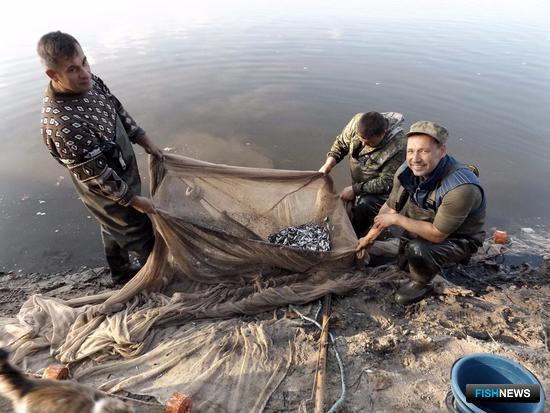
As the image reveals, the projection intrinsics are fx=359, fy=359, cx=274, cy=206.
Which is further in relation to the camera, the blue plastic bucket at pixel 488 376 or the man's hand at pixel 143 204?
the man's hand at pixel 143 204

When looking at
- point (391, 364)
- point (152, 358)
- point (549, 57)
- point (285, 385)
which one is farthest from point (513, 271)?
point (549, 57)

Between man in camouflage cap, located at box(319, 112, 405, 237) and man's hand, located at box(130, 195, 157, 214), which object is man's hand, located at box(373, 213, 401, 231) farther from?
man's hand, located at box(130, 195, 157, 214)

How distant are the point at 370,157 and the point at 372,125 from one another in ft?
1.49

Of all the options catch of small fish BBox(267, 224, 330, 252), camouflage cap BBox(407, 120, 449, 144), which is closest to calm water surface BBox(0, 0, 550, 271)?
Result: catch of small fish BBox(267, 224, 330, 252)

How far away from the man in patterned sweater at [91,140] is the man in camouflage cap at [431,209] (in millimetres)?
1887

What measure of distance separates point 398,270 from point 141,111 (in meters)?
5.83

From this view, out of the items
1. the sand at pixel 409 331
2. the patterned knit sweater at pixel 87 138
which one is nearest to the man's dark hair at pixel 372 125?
the sand at pixel 409 331

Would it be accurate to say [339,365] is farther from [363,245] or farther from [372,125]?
[372,125]

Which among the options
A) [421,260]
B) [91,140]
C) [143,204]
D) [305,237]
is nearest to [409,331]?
[421,260]

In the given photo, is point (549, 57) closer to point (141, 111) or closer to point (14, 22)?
point (141, 111)

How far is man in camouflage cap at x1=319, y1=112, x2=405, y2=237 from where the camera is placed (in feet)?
10.7

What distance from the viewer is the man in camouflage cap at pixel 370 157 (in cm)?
327

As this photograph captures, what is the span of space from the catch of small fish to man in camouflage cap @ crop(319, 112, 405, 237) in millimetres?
445

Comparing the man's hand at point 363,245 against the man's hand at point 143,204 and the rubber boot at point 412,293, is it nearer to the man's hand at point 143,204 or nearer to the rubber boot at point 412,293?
the rubber boot at point 412,293
